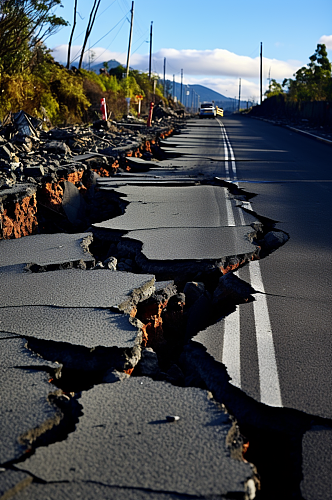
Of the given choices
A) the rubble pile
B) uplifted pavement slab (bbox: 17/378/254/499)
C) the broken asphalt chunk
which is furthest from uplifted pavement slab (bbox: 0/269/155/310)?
the rubble pile

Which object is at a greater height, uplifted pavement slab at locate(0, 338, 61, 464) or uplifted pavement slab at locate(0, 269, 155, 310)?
uplifted pavement slab at locate(0, 269, 155, 310)

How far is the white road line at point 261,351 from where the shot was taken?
3.08 meters

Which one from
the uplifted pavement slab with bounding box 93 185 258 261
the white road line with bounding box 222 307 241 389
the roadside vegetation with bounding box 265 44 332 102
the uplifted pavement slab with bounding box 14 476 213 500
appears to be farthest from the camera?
the roadside vegetation with bounding box 265 44 332 102

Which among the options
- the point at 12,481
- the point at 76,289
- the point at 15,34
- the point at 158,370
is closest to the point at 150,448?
the point at 12,481

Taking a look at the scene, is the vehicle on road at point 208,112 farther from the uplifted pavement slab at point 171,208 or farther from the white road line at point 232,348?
the white road line at point 232,348

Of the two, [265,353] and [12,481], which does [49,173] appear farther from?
[12,481]

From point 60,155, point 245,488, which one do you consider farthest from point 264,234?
point 60,155

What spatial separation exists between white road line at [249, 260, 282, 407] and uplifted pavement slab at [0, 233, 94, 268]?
6.43 ft

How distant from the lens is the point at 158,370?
3.48 metres

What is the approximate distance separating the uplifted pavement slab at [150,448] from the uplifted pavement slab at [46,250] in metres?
2.81

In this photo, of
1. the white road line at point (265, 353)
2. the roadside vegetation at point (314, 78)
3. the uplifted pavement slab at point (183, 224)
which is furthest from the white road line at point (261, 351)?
the roadside vegetation at point (314, 78)

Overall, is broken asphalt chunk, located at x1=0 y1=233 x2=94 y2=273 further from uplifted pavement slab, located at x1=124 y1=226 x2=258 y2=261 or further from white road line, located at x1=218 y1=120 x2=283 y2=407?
white road line, located at x1=218 y1=120 x2=283 y2=407

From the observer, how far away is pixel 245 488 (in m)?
2.26

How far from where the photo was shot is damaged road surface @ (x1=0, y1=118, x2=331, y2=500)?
237 centimetres
